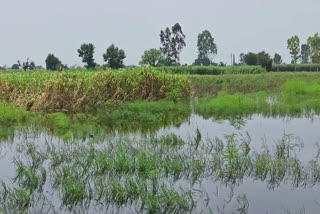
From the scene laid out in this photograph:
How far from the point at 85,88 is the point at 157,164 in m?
10.8

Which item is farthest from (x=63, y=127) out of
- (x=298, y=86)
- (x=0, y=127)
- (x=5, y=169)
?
(x=298, y=86)

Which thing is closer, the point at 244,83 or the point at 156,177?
the point at 156,177

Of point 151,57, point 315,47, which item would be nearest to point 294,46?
point 315,47

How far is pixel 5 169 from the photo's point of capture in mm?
9234

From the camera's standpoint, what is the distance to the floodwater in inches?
271

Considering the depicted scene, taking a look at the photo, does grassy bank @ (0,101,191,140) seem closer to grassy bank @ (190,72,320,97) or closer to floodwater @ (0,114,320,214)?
floodwater @ (0,114,320,214)

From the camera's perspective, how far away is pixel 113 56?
41.4m

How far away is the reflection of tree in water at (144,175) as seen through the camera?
6.91 m

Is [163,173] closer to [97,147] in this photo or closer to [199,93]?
[97,147]

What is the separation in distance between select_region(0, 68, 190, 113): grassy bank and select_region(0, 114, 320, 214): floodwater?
6.16 m

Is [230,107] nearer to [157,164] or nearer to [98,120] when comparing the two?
[98,120]

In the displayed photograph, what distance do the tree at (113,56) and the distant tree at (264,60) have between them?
52.3 ft

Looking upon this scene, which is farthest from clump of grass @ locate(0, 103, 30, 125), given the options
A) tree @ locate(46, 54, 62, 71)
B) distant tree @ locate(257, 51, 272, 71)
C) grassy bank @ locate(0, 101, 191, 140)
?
distant tree @ locate(257, 51, 272, 71)

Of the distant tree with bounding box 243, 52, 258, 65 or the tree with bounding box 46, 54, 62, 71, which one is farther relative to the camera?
the distant tree with bounding box 243, 52, 258, 65
